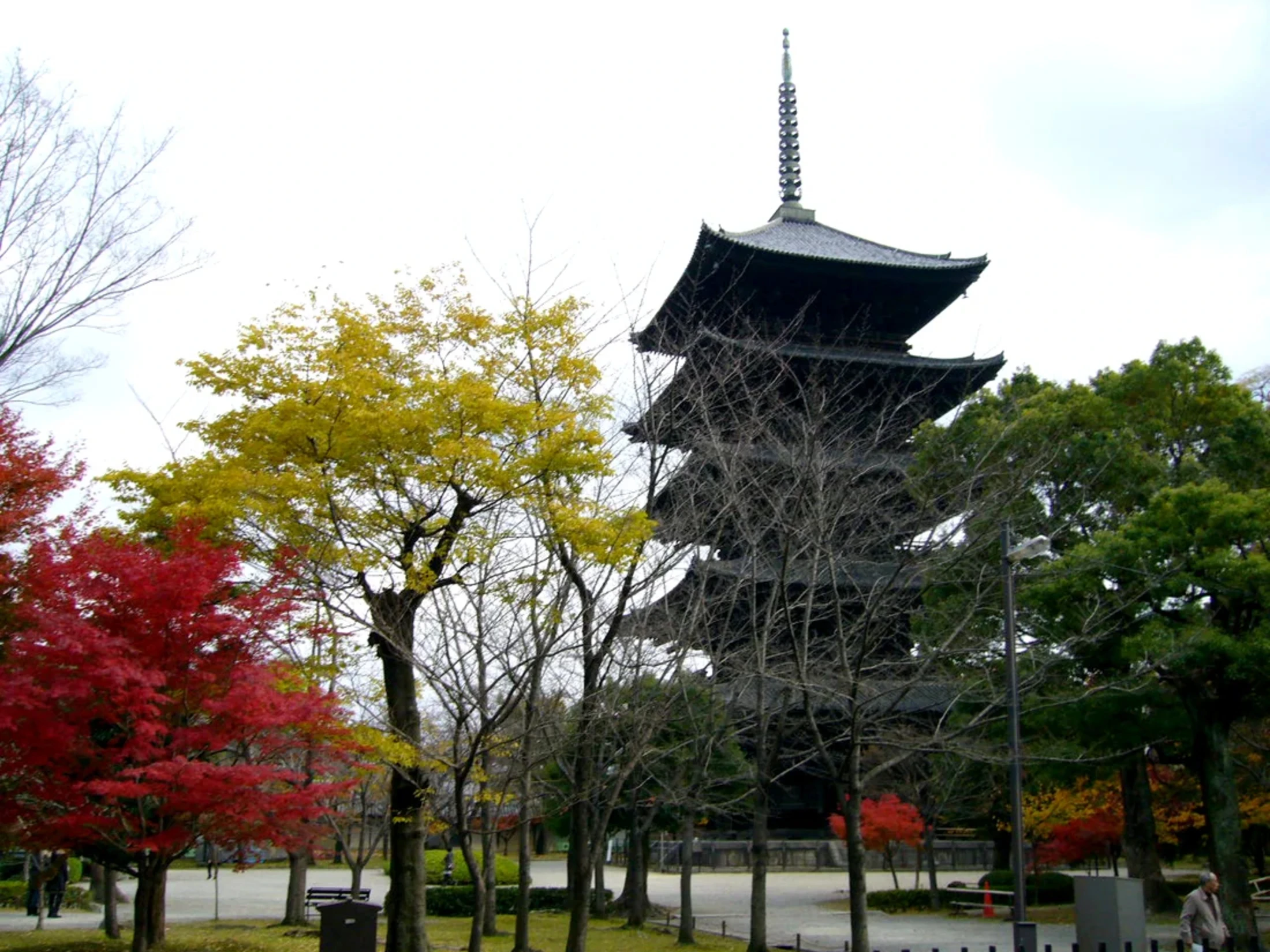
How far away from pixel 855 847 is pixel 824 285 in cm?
2166

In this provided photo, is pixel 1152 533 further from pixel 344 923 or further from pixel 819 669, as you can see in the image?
pixel 344 923

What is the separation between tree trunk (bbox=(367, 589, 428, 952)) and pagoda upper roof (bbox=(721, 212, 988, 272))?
18096 millimetres

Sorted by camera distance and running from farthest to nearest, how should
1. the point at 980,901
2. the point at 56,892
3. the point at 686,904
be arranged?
the point at 980,901 → the point at 56,892 → the point at 686,904

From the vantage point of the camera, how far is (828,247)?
106 ft

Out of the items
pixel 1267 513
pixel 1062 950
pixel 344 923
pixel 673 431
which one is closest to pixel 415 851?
pixel 344 923

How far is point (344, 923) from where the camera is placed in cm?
1115

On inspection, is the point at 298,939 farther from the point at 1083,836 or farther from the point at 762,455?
the point at 1083,836

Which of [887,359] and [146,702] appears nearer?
[146,702]

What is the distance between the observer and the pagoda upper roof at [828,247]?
29.9 metres

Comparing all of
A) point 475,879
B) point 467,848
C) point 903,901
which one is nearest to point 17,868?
point 903,901

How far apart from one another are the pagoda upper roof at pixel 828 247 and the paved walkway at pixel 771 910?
51.5ft

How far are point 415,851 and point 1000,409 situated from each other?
1457 centimetres

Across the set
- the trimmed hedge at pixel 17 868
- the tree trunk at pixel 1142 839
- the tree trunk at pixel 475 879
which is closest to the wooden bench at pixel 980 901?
the tree trunk at pixel 1142 839

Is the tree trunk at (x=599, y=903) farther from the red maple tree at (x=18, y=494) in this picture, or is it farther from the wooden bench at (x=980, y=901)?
the red maple tree at (x=18, y=494)
